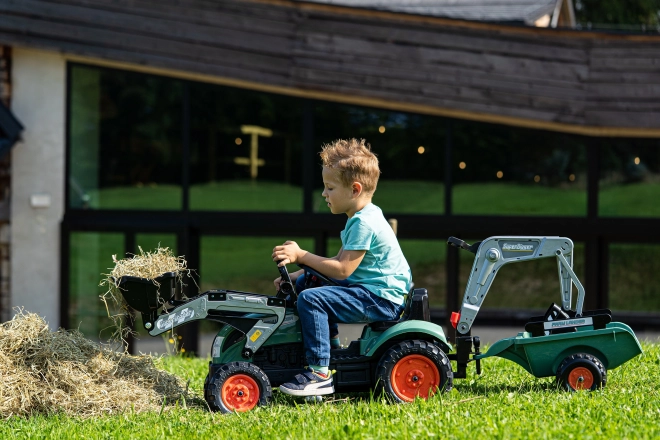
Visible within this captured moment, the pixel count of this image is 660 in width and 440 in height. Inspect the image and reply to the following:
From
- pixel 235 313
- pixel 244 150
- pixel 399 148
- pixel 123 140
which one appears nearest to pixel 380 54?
pixel 399 148

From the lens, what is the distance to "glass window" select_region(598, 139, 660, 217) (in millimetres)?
11219

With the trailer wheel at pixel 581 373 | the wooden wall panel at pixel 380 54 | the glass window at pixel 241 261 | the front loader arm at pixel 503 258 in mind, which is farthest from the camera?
the glass window at pixel 241 261

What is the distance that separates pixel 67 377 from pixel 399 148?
7012 mm

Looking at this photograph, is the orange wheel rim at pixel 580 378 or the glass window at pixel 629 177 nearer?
the orange wheel rim at pixel 580 378

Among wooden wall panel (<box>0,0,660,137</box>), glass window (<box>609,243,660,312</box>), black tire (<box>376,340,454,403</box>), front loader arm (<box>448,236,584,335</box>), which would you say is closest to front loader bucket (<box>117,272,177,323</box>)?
black tire (<box>376,340,454,403</box>)

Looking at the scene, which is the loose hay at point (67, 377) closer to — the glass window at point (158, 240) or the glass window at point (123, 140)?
the glass window at point (158, 240)

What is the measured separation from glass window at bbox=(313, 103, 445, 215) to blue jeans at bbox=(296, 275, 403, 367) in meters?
6.42

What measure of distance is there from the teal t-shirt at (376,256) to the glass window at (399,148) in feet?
20.6

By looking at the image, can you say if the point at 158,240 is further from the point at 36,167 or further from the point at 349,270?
the point at 349,270

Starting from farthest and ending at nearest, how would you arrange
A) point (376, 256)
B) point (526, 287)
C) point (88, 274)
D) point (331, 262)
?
point (526, 287) → point (88, 274) → point (376, 256) → point (331, 262)

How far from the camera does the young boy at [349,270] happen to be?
4.96 meters

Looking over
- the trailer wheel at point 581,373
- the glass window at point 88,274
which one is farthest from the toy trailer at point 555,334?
the glass window at point 88,274

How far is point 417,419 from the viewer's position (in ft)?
14.4

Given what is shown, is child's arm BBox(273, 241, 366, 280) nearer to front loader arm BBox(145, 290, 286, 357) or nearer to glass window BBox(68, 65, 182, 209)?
front loader arm BBox(145, 290, 286, 357)
